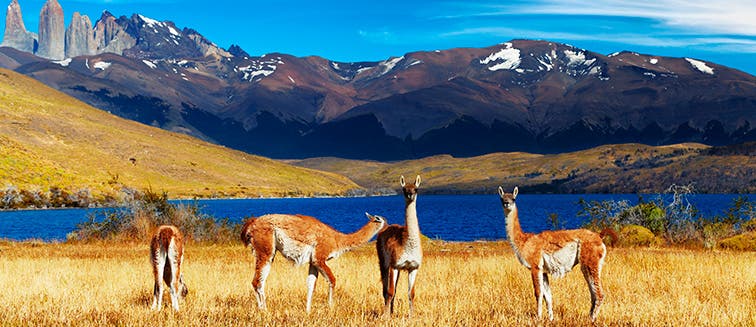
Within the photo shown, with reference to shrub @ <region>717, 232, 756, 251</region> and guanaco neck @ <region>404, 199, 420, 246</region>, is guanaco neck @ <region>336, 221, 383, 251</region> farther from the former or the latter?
shrub @ <region>717, 232, 756, 251</region>

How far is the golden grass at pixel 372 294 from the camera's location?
1503cm

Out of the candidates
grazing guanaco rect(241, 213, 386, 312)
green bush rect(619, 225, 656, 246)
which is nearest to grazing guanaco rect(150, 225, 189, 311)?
grazing guanaco rect(241, 213, 386, 312)

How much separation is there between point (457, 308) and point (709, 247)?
2184cm

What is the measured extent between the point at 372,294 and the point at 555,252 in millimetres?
5931

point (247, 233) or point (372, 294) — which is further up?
point (247, 233)

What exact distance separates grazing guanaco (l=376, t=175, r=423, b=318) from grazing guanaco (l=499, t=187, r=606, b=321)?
1895mm

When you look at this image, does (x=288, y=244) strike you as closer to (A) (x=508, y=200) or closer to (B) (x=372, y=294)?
(B) (x=372, y=294)

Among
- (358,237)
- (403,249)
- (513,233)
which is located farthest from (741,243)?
(403,249)

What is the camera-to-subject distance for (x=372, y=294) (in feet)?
64.3

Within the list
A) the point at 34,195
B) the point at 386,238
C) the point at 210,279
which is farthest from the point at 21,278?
the point at 34,195

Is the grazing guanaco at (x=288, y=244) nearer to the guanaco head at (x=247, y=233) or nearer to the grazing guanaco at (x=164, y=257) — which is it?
the guanaco head at (x=247, y=233)

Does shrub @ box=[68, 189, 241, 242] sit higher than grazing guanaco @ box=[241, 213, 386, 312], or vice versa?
grazing guanaco @ box=[241, 213, 386, 312]

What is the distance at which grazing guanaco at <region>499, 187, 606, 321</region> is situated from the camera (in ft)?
50.1

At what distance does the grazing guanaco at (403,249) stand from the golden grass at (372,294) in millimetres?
655
